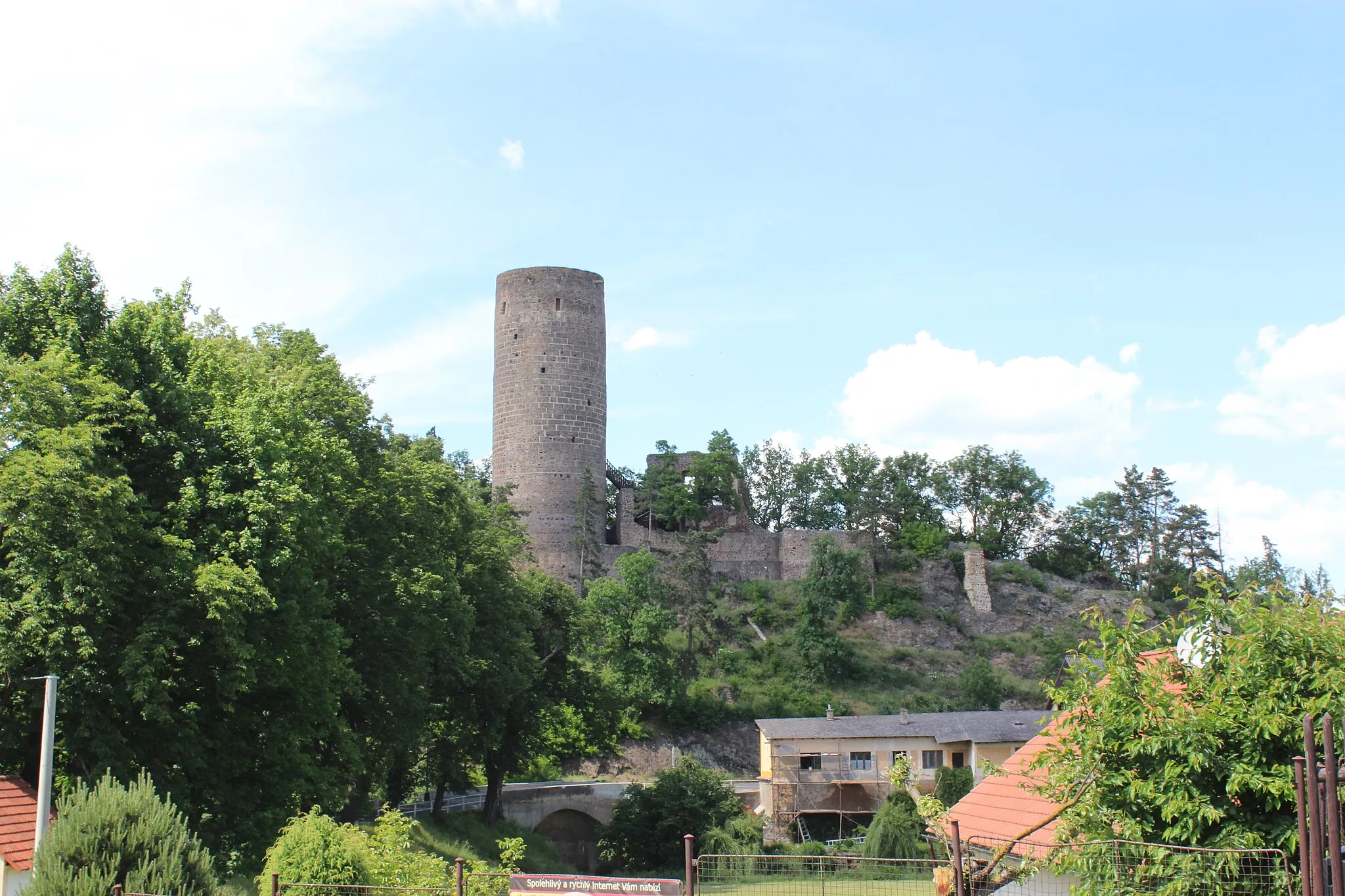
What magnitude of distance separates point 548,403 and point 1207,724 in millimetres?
45585

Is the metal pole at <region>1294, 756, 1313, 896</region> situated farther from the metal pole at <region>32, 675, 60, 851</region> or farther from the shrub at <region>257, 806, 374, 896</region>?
the metal pole at <region>32, 675, 60, 851</region>

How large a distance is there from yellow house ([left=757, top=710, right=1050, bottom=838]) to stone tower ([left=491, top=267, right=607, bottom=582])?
Result: 16639 millimetres

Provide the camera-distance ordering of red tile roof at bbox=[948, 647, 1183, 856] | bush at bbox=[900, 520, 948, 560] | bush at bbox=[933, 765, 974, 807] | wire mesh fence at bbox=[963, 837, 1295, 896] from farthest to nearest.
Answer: bush at bbox=[900, 520, 948, 560] → bush at bbox=[933, 765, 974, 807] → red tile roof at bbox=[948, 647, 1183, 856] → wire mesh fence at bbox=[963, 837, 1295, 896]

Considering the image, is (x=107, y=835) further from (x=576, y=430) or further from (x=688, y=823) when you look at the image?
(x=576, y=430)

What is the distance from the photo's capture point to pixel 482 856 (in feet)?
103

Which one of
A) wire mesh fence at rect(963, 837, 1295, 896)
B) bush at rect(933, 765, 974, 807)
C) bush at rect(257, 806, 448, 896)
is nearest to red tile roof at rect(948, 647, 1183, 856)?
wire mesh fence at rect(963, 837, 1295, 896)

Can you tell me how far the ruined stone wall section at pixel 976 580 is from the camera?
63.3 meters

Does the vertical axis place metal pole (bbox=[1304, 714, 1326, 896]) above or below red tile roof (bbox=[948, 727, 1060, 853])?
above

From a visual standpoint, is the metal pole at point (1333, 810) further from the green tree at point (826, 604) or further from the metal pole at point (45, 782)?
the green tree at point (826, 604)

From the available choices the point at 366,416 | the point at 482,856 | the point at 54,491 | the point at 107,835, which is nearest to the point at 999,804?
the point at 107,835

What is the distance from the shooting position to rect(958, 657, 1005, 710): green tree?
51.9 metres

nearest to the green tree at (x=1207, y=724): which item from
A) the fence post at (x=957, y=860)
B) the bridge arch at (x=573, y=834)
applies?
the fence post at (x=957, y=860)

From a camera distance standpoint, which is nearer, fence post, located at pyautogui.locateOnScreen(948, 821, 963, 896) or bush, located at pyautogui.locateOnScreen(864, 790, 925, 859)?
fence post, located at pyautogui.locateOnScreen(948, 821, 963, 896)

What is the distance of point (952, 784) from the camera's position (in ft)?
125
